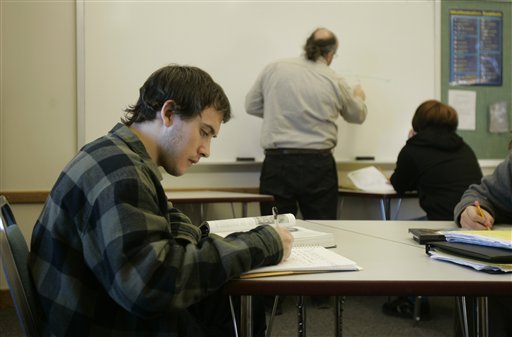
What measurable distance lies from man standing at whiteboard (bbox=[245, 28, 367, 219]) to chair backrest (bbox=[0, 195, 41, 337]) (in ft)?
6.35

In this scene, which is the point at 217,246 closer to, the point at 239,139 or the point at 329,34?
the point at 329,34

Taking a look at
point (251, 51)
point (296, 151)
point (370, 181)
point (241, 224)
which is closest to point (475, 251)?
point (241, 224)

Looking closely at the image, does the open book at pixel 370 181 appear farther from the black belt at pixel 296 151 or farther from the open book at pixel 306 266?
the open book at pixel 306 266

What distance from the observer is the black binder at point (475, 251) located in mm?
914

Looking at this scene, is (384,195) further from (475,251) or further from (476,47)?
(475,251)

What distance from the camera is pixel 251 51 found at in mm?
3340

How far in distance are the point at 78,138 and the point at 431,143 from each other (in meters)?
2.16

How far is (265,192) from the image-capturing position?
9.09 ft

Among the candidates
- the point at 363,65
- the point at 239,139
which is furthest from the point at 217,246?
the point at 363,65

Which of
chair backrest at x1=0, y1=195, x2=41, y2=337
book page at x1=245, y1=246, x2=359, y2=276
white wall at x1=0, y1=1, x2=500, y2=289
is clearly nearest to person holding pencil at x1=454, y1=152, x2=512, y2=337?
book page at x1=245, y1=246, x2=359, y2=276

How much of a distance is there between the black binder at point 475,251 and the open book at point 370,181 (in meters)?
1.98

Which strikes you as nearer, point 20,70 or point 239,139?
point 20,70

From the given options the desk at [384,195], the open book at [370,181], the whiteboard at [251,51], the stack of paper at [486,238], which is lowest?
the desk at [384,195]

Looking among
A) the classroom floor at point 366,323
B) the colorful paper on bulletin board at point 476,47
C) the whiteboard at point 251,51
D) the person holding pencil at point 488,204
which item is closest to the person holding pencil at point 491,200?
the person holding pencil at point 488,204
